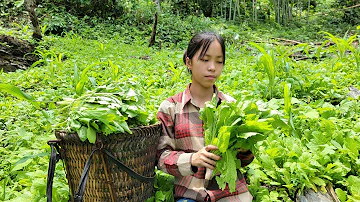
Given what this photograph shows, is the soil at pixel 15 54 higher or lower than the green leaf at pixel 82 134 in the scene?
lower

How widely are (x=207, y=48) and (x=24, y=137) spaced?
6.15 feet

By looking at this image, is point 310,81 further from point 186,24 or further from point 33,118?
point 186,24

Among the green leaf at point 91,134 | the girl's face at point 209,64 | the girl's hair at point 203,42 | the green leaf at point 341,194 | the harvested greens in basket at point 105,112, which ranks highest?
the girl's hair at point 203,42

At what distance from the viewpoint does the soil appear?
21.6ft

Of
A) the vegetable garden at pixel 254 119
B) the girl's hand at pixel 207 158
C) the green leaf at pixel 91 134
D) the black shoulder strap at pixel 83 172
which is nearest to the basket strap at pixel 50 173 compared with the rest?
the black shoulder strap at pixel 83 172

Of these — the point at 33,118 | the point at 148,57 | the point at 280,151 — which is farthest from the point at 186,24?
the point at 280,151

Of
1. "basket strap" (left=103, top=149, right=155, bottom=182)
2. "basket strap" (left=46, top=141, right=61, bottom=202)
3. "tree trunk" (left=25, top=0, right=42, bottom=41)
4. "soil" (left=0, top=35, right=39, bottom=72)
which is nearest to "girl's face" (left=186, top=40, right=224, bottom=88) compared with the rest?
→ "basket strap" (left=103, top=149, right=155, bottom=182)

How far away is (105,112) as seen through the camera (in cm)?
161

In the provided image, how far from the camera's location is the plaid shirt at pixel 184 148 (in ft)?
6.18

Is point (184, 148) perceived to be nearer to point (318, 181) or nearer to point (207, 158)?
point (207, 158)

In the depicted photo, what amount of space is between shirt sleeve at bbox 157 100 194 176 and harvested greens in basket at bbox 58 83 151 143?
5.9 inches

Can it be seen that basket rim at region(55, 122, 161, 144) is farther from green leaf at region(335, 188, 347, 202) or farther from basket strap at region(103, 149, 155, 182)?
green leaf at region(335, 188, 347, 202)

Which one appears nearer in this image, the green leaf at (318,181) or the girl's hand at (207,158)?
the girl's hand at (207,158)

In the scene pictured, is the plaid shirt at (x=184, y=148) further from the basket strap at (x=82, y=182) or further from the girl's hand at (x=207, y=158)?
the basket strap at (x=82, y=182)
